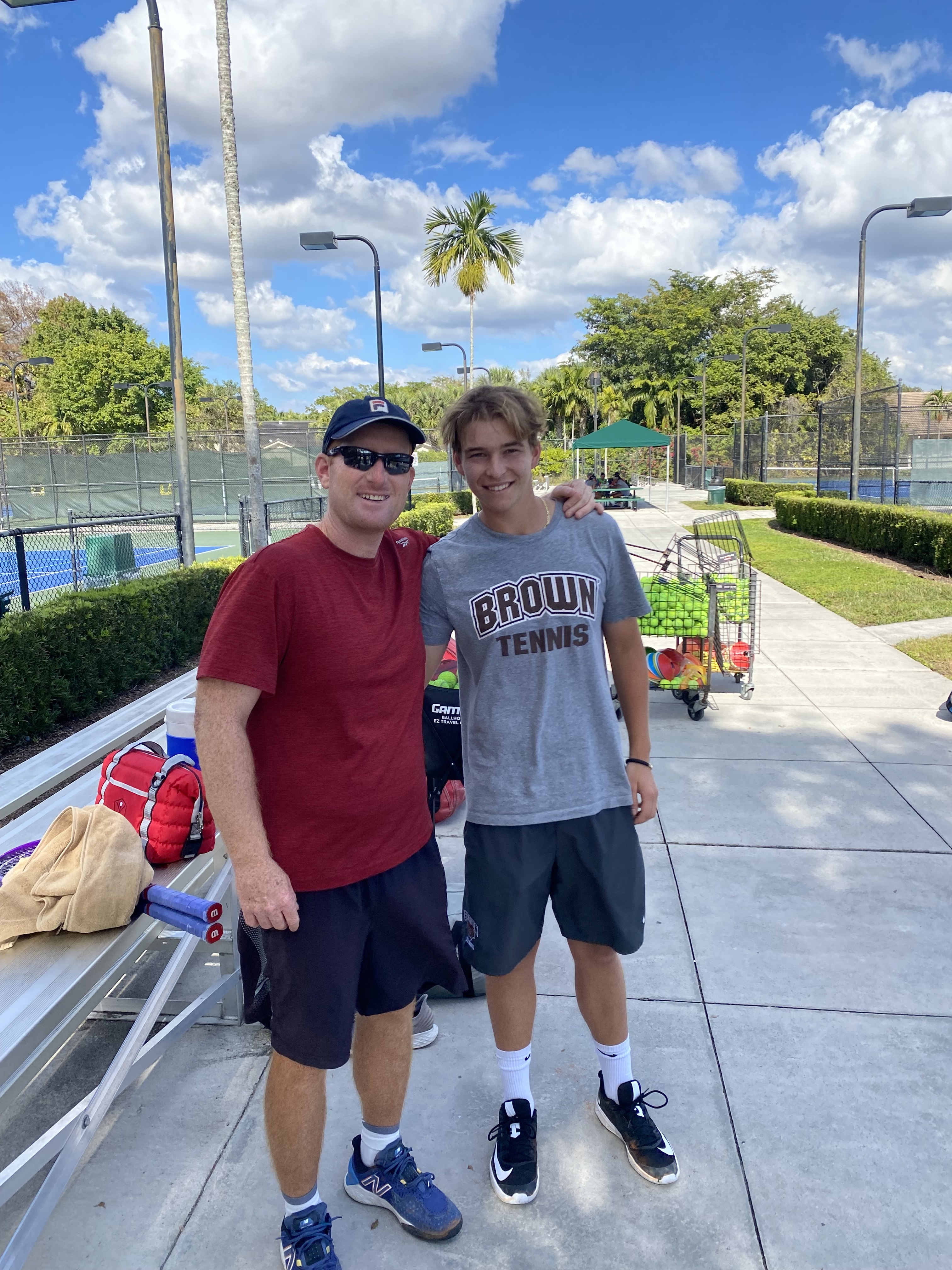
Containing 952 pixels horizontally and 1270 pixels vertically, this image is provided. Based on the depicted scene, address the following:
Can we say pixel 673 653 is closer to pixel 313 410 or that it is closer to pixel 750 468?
pixel 750 468

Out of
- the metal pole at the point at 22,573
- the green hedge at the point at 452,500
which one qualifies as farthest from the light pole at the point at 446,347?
the metal pole at the point at 22,573

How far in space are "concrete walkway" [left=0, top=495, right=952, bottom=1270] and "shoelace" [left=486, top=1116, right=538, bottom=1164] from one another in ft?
0.31

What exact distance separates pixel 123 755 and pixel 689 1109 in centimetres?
199

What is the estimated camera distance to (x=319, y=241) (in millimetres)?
18094

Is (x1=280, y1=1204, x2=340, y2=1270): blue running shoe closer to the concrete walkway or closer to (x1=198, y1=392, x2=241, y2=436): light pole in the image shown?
the concrete walkway

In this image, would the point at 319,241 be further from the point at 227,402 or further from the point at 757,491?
the point at 227,402

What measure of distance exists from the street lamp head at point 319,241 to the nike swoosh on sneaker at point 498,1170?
1863 centimetres

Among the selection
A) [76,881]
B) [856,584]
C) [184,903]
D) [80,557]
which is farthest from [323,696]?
[856,584]

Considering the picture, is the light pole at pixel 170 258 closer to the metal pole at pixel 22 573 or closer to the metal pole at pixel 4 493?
the metal pole at pixel 22 573

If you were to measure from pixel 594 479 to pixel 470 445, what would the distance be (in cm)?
3345

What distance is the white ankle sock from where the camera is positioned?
2328 millimetres

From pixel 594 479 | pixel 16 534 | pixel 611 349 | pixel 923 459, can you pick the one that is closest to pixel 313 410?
pixel 611 349

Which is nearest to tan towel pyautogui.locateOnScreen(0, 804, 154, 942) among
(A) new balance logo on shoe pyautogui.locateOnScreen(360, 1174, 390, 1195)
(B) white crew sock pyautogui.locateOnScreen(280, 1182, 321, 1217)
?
(B) white crew sock pyautogui.locateOnScreen(280, 1182, 321, 1217)

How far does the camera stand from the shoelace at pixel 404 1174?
211 centimetres
